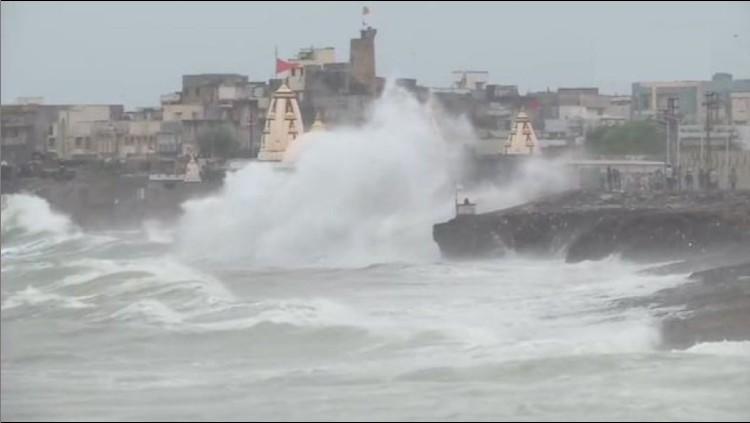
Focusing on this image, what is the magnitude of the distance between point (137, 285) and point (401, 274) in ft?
14.1

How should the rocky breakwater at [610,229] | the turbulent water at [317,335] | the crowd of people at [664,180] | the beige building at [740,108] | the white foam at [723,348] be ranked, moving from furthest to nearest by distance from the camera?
the crowd of people at [664,180]
the beige building at [740,108]
the rocky breakwater at [610,229]
the white foam at [723,348]
the turbulent water at [317,335]

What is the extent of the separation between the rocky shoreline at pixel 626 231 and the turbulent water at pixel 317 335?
0.47 m

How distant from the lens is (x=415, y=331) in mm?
11250

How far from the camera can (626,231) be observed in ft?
67.4

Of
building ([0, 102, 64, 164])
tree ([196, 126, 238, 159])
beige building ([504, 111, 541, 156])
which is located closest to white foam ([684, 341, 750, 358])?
building ([0, 102, 64, 164])

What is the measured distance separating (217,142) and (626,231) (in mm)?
5164

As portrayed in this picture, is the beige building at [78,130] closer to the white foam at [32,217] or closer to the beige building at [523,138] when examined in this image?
the white foam at [32,217]

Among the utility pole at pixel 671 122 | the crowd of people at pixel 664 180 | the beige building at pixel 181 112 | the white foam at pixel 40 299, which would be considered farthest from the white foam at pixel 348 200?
the white foam at pixel 40 299

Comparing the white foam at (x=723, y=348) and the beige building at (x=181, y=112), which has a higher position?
the beige building at (x=181, y=112)

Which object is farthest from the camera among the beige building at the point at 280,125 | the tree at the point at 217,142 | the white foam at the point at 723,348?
the beige building at the point at 280,125

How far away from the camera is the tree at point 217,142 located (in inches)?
836

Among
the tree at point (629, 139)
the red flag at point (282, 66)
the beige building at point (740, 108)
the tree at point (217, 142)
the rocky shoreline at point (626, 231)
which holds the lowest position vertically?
the rocky shoreline at point (626, 231)

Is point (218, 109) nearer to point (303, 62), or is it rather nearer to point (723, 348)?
point (303, 62)

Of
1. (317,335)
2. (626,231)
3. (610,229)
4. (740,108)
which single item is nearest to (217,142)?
(610,229)
